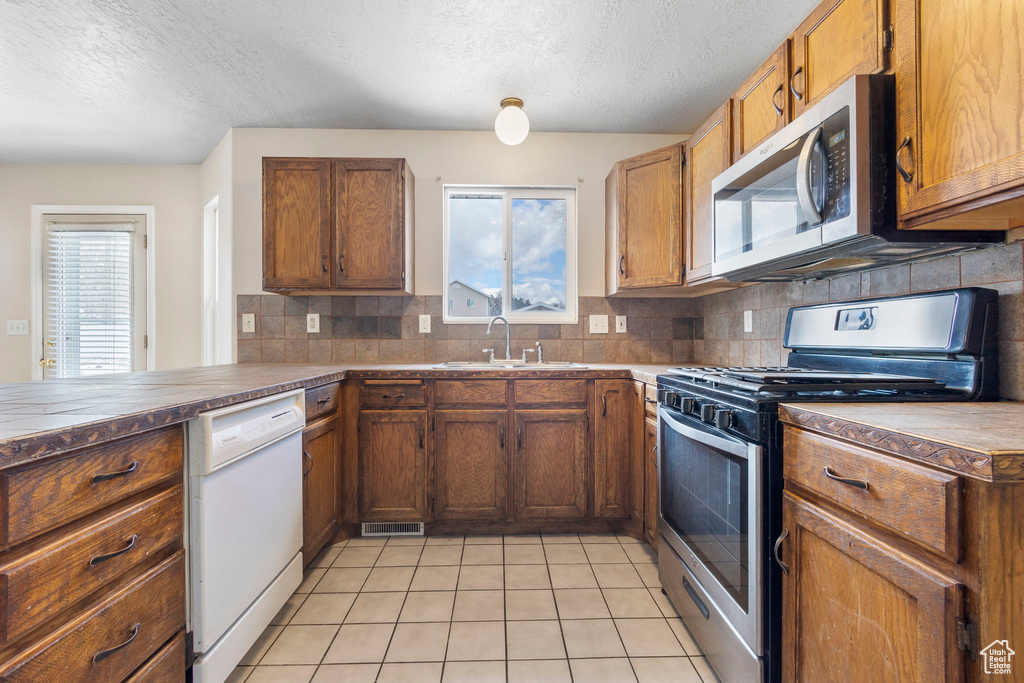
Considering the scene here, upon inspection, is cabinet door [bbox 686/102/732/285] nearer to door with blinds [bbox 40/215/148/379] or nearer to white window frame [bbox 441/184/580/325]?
white window frame [bbox 441/184/580/325]

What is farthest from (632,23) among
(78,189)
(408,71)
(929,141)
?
(78,189)

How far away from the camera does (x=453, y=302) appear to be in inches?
112

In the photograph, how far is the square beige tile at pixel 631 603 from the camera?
1591 mm

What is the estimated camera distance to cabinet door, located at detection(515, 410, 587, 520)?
2209 millimetres

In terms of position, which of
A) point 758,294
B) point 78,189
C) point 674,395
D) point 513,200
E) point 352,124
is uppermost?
point 352,124

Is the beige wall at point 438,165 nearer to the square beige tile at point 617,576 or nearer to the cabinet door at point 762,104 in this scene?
the cabinet door at point 762,104

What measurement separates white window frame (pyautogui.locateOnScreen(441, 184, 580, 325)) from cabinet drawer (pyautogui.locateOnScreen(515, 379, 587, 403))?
0.69 m

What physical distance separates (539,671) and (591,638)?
24cm

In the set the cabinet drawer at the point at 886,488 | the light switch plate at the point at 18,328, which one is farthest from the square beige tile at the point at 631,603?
the light switch plate at the point at 18,328

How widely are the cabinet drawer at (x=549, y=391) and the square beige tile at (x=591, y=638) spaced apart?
986mm

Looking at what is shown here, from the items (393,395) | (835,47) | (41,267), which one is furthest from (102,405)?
(41,267)

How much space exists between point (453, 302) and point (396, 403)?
0.90 m

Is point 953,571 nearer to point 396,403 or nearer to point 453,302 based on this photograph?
point 396,403

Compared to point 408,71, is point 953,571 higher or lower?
lower
